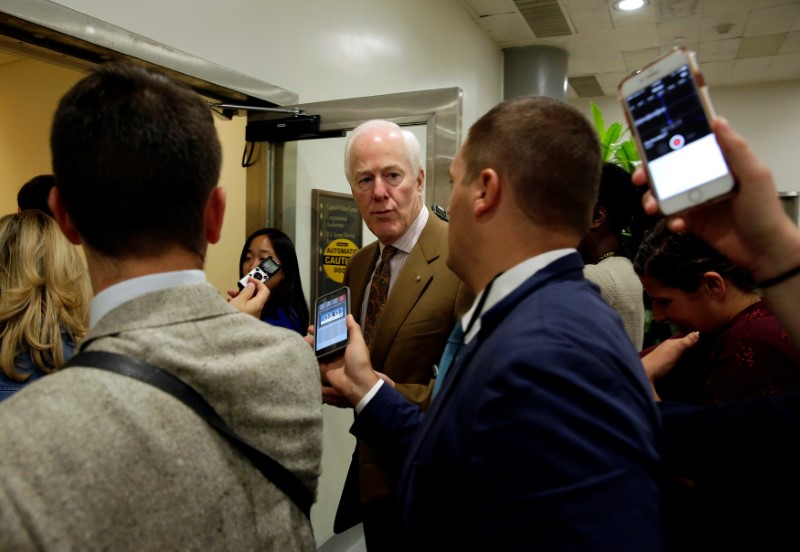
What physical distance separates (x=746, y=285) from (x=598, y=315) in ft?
2.54

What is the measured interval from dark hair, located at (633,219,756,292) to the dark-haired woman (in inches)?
64.0

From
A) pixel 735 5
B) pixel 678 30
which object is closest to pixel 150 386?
pixel 735 5

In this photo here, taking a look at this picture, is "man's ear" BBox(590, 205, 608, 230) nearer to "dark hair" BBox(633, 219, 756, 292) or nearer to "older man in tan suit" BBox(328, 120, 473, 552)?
"dark hair" BBox(633, 219, 756, 292)

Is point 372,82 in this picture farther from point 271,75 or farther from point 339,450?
point 339,450

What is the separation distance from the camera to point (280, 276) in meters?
2.72

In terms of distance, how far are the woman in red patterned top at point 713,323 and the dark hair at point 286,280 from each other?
5.29ft

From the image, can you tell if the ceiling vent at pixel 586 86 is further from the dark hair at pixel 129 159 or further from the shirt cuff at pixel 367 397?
the dark hair at pixel 129 159

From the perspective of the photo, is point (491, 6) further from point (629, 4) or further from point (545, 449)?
point (545, 449)

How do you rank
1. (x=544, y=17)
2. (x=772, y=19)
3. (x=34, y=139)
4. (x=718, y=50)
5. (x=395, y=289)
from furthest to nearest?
(x=718, y=50) → (x=772, y=19) → (x=544, y=17) → (x=34, y=139) → (x=395, y=289)

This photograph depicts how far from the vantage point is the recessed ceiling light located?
14.8 feet

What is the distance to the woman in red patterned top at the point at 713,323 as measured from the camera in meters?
1.14

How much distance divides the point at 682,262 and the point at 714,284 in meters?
0.10

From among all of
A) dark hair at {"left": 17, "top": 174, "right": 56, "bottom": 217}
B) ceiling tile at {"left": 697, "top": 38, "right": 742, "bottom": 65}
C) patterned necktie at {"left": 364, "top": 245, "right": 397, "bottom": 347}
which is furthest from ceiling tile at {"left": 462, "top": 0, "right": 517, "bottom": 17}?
dark hair at {"left": 17, "top": 174, "right": 56, "bottom": 217}

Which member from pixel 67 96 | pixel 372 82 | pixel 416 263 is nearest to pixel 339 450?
pixel 416 263
